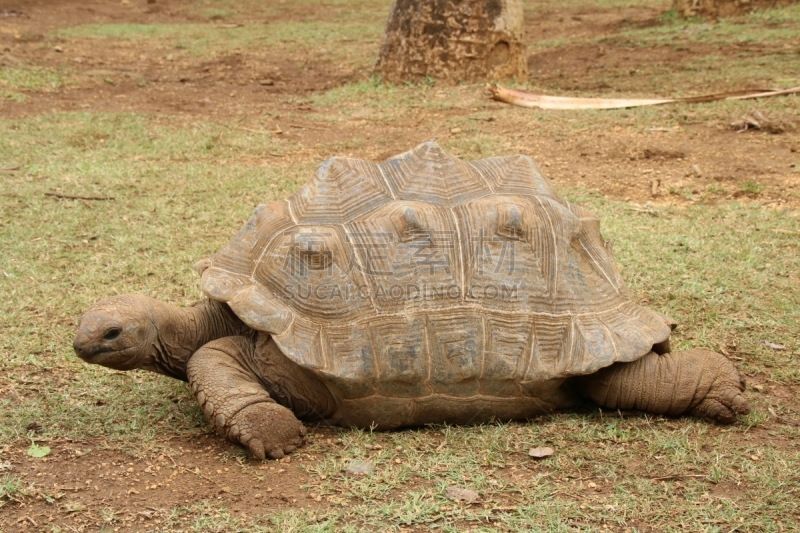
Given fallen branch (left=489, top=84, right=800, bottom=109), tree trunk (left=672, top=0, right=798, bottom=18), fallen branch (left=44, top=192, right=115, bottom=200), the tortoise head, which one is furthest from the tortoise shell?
tree trunk (left=672, top=0, right=798, bottom=18)

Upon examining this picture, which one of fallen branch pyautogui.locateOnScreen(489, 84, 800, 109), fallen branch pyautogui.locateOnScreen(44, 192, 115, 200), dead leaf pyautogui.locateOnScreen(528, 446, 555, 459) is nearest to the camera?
dead leaf pyautogui.locateOnScreen(528, 446, 555, 459)

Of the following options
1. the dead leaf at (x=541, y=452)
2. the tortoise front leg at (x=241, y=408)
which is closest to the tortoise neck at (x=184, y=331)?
the tortoise front leg at (x=241, y=408)

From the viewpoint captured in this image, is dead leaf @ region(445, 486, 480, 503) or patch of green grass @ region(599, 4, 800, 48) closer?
dead leaf @ region(445, 486, 480, 503)

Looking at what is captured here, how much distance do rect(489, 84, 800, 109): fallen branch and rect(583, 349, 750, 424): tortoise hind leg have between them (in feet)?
15.1

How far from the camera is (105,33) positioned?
12453 millimetres

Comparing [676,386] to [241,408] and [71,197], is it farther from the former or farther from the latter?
[71,197]

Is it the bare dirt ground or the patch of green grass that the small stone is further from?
the patch of green grass

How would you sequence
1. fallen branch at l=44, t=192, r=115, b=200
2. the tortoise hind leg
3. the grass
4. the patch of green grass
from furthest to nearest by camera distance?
the patch of green grass, fallen branch at l=44, t=192, r=115, b=200, the tortoise hind leg, the grass

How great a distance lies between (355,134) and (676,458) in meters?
4.71

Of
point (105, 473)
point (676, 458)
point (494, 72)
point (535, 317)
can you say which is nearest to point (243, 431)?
point (105, 473)

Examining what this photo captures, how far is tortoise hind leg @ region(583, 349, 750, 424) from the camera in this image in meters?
3.03

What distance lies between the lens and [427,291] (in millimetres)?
2988

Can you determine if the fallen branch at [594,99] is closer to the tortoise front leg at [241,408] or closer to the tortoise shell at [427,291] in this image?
the tortoise shell at [427,291]

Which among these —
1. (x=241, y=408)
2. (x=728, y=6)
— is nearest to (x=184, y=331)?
(x=241, y=408)
